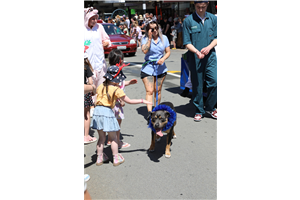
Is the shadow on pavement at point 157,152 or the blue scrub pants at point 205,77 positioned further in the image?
the blue scrub pants at point 205,77

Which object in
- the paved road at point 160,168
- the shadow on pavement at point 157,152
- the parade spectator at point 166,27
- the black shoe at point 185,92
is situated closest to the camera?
the paved road at point 160,168

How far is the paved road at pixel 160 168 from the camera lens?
333 centimetres

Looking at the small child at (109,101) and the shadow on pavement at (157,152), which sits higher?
the small child at (109,101)

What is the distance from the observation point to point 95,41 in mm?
5473

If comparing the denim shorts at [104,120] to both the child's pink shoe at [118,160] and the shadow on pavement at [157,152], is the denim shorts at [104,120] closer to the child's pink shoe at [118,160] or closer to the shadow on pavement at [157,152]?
the child's pink shoe at [118,160]

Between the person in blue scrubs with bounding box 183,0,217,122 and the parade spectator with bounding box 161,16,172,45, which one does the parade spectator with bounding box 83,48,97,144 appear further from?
the parade spectator with bounding box 161,16,172,45

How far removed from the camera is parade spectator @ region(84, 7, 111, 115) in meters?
5.29

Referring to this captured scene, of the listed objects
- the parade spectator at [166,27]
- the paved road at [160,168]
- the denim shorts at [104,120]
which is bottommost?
the paved road at [160,168]

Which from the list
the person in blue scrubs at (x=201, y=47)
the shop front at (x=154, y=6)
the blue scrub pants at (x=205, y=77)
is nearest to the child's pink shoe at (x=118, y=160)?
the person in blue scrubs at (x=201, y=47)

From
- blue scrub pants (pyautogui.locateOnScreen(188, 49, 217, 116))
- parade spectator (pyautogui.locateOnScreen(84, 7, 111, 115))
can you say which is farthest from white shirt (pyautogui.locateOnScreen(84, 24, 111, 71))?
blue scrub pants (pyautogui.locateOnScreen(188, 49, 217, 116))

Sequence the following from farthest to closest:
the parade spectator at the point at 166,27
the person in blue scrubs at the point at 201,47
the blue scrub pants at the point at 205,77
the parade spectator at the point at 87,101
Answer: the parade spectator at the point at 166,27
the blue scrub pants at the point at 205,77
the person in blue scrubs at the point at 201,47
the parade spectator at the point at 87,101

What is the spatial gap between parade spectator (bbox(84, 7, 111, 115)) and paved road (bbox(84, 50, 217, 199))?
1196mm
